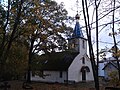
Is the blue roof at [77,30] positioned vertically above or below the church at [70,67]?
above

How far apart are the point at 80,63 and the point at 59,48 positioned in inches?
623

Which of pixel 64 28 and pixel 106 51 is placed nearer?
pixel 106 51

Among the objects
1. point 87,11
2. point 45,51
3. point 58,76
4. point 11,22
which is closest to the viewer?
point 87,11

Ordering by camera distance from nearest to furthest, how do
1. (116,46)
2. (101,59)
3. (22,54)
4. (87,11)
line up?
(87,11) < (116,46) < (101,59) < (22,54)

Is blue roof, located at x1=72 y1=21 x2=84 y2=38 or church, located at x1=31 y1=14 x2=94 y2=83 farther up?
blue roof, located at x1=72 y1=21 x2=84 y2=38

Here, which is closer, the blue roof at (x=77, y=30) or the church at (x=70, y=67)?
the blue roof at (x=77, y=30)

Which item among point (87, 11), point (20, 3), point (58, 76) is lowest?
point (58, 76)

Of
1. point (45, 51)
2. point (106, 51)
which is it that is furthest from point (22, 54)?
point (106, 51)

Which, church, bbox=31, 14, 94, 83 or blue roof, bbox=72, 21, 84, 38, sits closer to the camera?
blue roof, bbox=72, 21, 84, 38

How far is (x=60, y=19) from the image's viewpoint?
3356 cm

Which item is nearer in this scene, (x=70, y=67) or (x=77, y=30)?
(x=77, y=30)

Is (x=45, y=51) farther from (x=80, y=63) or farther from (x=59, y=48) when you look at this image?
(x=80, y=63)

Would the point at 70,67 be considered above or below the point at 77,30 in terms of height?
below

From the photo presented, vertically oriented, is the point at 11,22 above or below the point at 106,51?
above
